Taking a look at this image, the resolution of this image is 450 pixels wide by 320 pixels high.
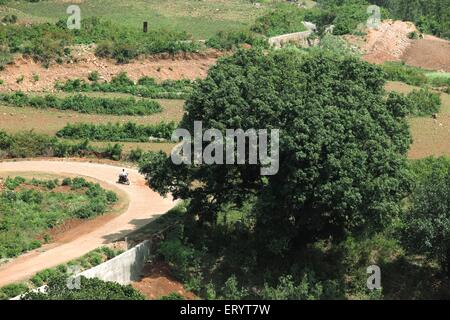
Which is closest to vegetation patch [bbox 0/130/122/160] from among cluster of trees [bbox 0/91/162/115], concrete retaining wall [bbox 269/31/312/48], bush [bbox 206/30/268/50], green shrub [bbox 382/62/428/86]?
cluster of trees [bbox 0/91/162/115]

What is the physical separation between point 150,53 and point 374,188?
33463mm

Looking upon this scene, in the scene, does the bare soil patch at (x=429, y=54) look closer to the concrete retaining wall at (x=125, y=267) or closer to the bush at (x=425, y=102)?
the bush at (x=425, y=102)

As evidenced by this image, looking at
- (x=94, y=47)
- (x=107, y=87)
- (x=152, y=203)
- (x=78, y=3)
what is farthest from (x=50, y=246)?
(x=78, y=3)

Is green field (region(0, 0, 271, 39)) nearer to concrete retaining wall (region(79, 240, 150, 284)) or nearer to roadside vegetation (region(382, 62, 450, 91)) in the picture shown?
roadside vegetation (region(382, 62, 450, 91))

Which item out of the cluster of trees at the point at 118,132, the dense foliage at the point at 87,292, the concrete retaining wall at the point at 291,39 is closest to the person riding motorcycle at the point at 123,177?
the cluster of trees at the point at 118,132

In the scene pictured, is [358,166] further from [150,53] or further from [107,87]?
[150,53]

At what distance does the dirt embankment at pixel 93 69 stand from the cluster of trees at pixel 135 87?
2.50 ft

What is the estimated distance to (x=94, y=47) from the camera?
62812 mm

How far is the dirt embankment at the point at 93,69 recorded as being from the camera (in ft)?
189

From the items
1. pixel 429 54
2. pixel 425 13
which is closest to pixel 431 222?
pixel 429 54

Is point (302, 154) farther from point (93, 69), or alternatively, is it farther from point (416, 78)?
point (416, 78)

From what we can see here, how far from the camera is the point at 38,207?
127 ft

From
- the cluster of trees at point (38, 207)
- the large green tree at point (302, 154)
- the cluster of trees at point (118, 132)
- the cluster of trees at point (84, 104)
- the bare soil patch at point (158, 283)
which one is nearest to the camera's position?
the large green tree at point (302, 154)

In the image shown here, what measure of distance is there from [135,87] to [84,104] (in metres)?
5.49
